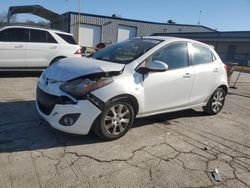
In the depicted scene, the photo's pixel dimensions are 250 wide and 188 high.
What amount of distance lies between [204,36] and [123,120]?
36.6 m

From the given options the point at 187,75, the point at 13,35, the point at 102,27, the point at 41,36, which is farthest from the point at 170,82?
the point at 102,27

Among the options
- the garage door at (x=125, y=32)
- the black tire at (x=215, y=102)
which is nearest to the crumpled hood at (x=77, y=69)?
the black tire at (x=215, y=102)

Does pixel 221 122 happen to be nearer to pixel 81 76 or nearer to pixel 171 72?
pixel 171 72

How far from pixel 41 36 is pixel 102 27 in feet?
85.6

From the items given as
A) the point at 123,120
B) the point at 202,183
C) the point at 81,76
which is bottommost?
the point at 202,183

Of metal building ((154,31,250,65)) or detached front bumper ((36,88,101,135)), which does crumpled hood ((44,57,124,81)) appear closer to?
detached front bumper ((36,88,101,135))

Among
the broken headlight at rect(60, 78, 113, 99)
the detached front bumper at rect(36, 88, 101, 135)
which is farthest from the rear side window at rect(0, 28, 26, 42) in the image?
the broken headlight at rect(60, 78, 113, 99)

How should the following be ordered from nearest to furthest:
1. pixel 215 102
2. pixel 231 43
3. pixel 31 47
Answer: pixel 215 102 → pixel 31 47 → pixel 231 43

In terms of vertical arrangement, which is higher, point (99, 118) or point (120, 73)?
point (120, 73)

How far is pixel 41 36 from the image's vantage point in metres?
8.62

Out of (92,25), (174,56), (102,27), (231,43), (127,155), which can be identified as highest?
(92,25)

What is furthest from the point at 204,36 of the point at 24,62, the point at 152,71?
the point at 152,71

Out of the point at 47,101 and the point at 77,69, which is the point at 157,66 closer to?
the point at 77,69

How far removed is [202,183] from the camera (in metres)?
3.13
